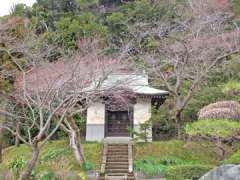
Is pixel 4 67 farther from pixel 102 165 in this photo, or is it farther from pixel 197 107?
pixel 197 107

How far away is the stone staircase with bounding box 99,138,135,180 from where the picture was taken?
1886cm

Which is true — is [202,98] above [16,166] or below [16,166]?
above

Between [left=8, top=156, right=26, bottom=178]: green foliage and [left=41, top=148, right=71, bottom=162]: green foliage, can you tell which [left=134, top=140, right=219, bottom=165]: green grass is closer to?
[left=41, top=148, right=71, bottom=162]: green foliage

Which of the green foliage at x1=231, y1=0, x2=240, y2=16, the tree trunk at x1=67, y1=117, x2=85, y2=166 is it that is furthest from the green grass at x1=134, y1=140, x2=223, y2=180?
the green foliage at x1=231, y1=0, x2=240, y2=16

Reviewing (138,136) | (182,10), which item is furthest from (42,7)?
(138,136)

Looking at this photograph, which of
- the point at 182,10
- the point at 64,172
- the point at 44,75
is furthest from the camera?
the point at 182,10

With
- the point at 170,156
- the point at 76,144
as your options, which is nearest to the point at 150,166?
the point at 170,156

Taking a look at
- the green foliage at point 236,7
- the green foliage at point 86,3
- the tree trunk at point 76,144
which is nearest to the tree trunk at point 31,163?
the tree trunk at point 76,144

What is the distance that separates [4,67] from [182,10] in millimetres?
15144

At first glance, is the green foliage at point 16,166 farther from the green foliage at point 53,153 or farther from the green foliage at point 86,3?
the green foliage at point 86,3

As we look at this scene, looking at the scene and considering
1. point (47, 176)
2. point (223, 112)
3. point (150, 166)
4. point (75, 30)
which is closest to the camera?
point (223, 112)

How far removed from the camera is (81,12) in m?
37.5

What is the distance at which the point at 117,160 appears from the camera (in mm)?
20703

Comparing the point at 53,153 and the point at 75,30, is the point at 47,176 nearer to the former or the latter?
the point at 53,153
